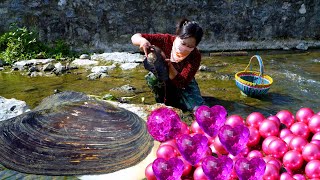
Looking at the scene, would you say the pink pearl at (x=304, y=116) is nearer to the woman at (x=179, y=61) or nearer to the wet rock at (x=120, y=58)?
the woman at (x=179, y=61)

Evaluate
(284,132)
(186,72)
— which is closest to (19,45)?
(186,72)

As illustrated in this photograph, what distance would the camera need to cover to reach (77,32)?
30.6ft

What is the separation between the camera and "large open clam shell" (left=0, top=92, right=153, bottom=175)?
2.75 meters

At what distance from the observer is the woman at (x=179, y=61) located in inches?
147

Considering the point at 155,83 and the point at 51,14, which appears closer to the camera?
the point at 155,83

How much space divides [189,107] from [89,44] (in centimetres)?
552

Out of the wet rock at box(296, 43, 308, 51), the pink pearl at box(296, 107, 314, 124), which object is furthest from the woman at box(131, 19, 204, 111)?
the wet rock at box(296, 43, 308, 51)

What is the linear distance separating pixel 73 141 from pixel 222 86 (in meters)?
3.86

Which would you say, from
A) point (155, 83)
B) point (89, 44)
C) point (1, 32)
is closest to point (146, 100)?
point (155, 83)

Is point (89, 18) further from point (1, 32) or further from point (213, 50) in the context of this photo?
point (213, 50)

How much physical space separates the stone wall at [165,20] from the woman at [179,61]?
5.15 metres

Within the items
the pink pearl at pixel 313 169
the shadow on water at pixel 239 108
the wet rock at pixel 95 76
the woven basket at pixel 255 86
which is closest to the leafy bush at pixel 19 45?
the wet rock at pixel 95 76

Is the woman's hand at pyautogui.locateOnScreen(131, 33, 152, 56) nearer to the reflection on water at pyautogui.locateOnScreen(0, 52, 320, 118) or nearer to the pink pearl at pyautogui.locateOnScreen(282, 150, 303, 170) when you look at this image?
the reflection on water at pyautogui.locateOnScreen(0, 52, 320, 118)

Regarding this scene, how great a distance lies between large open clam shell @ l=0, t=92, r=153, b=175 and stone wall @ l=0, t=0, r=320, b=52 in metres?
6.50
